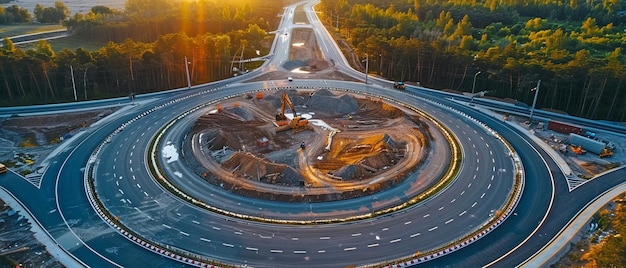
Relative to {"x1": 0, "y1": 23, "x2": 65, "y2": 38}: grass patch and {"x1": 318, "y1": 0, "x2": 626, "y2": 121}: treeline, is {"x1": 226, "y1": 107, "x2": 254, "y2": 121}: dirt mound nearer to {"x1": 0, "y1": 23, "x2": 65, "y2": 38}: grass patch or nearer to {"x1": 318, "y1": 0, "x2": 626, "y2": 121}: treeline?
{"x1": 318, "y1": 0, "x2": 626, "y2": 121}: treeline

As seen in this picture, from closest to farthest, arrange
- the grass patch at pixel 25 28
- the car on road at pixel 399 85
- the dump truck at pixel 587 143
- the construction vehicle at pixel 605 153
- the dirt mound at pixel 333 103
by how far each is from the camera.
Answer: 1. the construction vehicle at pixel 605 153
2. the dump truck at pixel 587 143
3. the dirt mound at pixel 333 103
4. the car on road at pixel 399 85
5. the grass patch at pixel 25 28

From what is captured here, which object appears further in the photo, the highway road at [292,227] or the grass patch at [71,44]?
the grass patch at [71,44]

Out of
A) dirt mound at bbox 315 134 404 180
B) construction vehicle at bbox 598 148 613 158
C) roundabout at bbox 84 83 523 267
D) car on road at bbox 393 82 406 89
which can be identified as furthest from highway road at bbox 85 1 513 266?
car on road at bbox 393 82 406 89

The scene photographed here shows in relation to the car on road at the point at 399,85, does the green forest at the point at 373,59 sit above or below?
above

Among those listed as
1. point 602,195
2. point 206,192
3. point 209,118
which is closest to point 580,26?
point 602,195

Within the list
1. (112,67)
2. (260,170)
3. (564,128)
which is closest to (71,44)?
(112,67)

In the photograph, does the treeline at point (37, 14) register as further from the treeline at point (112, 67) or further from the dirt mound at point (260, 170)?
the dirt mound at point (260, 170)

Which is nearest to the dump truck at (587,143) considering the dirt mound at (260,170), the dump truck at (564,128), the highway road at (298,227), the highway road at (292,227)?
the dump truck at (564,128)
